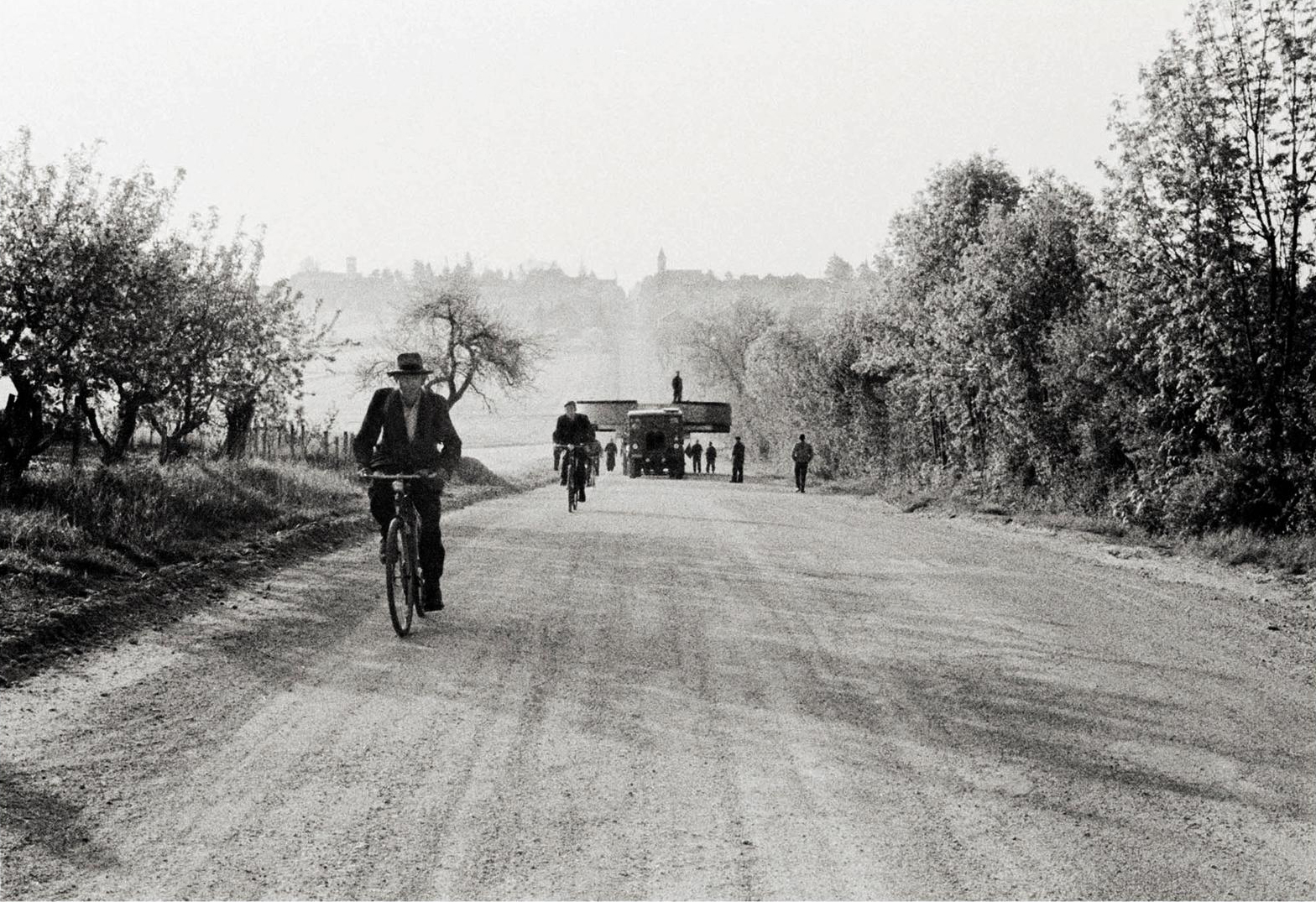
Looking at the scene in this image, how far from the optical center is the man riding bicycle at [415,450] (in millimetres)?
7953

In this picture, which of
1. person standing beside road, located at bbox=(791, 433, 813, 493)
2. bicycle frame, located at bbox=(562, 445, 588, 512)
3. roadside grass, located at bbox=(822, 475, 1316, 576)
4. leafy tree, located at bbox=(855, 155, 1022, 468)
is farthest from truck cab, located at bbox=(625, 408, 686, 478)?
bicycle frame, located at bbox=(562, 445, 588, 512)

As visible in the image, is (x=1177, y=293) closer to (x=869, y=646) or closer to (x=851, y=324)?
(x=869, y=646)

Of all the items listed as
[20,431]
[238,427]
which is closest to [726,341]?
[238,427]

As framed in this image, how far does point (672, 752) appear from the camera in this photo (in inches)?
191

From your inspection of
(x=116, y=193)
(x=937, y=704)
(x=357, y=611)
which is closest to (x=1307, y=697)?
(x=937, y=704)

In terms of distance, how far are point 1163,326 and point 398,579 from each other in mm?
11594

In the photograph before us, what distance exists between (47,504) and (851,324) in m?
30.1

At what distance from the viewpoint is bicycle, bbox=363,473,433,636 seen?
24.7ft

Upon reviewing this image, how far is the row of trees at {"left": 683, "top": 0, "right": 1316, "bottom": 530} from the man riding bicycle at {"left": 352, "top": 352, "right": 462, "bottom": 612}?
10.6m

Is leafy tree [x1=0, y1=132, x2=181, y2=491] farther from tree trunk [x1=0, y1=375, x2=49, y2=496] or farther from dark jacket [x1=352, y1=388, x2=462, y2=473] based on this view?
dark jacket [x1=352, y1=388, x2=462, y2=473]

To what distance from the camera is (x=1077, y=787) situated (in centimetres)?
445

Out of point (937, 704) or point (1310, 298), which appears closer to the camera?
point (937, 704)

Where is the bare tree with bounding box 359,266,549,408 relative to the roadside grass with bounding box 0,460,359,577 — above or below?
above

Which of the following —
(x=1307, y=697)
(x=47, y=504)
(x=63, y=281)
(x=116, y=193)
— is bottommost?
(x=1307, y=697)
